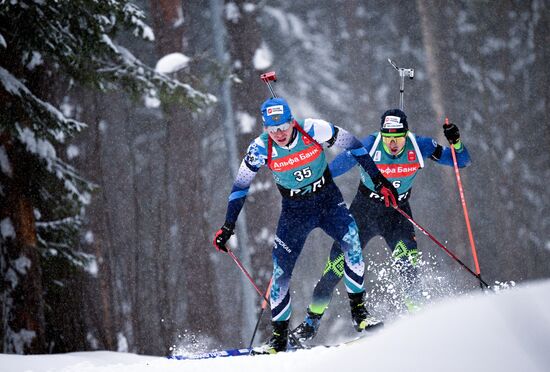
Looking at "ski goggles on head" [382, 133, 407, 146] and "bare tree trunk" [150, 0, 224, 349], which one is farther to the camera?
"bare tree trunk" [150, 0, 224, 349]

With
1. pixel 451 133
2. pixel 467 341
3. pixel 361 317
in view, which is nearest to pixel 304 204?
pixel 361 317

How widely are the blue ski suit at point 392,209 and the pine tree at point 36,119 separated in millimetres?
3906

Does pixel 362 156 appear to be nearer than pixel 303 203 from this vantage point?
No

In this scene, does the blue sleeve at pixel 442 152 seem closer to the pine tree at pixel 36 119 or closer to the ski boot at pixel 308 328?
the ski boot at pixel 308 328

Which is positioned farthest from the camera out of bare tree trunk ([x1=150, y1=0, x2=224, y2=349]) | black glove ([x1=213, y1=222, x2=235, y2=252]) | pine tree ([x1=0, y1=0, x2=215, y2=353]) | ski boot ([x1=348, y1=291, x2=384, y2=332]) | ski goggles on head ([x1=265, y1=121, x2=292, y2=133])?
bare tree trunk ([x1=150, y1=0, x2=224, y2=349])

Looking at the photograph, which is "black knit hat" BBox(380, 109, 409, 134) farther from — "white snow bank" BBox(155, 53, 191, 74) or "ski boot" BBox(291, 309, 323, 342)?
"white snow bank" BBox(155, 53, 191, 74)

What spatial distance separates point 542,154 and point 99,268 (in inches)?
523

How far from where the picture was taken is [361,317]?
6.38 m

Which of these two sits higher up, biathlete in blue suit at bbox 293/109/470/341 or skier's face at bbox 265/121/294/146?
skier's face at bbox 265/121/294/146

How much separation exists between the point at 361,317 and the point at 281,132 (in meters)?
1.86

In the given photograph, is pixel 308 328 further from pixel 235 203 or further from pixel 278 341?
pixel 235 203

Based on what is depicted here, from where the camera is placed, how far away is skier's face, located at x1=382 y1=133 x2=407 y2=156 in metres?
7.07

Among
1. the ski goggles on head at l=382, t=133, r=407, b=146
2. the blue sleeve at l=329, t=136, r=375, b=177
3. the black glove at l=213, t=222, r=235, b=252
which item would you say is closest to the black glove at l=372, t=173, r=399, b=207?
the blue sleeve at l=329, t=136, r=375, b=177

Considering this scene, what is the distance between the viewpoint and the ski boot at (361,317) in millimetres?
6227
